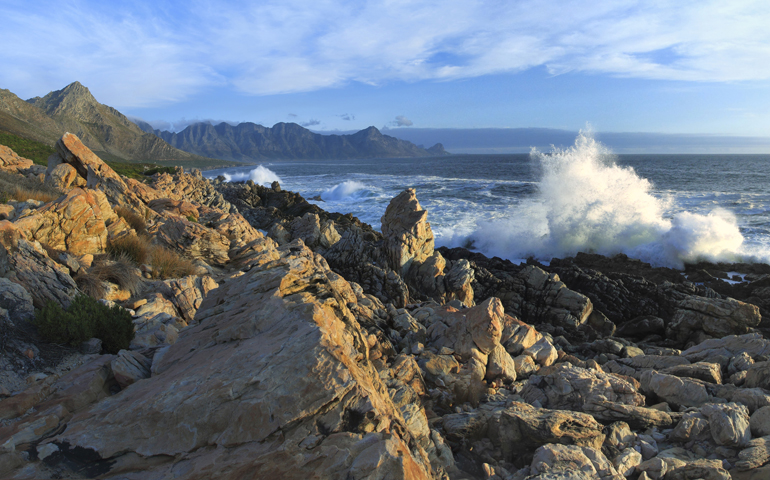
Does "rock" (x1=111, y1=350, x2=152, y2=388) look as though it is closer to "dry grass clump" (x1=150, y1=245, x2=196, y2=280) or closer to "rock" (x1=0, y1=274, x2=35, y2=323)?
"rock" (x1=0, y1=274, x2=35, y2=323)

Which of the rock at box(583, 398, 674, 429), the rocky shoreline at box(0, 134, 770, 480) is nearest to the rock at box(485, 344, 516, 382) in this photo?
the rocky shoreline at box(0, 134, 770, 480)

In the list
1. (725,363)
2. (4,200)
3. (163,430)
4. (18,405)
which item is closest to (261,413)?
(163,430)

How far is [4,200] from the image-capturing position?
10.6 m

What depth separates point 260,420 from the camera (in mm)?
3355

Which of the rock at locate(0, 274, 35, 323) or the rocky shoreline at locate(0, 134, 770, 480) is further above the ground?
the rock at locate(0, 274, 35, 323)

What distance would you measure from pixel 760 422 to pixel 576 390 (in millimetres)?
2204

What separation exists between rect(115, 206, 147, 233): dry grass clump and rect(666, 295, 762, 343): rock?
1708 centimetres

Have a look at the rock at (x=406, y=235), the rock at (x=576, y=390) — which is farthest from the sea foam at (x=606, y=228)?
the rock at (x=576, y=390)

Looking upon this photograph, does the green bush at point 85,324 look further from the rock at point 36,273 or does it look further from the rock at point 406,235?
the rock at point 406,235

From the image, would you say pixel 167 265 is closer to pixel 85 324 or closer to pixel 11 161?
pixel 85 324

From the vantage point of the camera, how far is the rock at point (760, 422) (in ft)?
16.6

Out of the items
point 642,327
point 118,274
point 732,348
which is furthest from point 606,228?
point 118,274

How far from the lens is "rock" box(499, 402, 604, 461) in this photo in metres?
4.88

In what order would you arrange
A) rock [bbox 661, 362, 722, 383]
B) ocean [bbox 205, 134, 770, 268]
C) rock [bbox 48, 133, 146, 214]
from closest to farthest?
rock [bbox 661, 362, 722, 383]
rock [bbox 48, 133, 146, 214]
ocean [bbox 205, 134, 770, 268]
